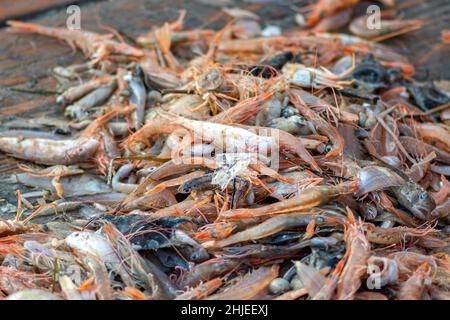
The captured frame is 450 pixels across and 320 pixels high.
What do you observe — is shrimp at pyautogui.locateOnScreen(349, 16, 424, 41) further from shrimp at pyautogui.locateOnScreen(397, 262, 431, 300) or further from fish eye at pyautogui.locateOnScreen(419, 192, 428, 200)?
shrimp at pyautogui.locateOnScreen(397, 262, 431, 300)

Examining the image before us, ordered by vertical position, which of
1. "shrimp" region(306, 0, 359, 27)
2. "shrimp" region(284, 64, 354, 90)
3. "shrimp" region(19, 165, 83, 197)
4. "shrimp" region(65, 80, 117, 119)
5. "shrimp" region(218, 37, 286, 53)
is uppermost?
"shrimp" region(306, 0, 359, 27)

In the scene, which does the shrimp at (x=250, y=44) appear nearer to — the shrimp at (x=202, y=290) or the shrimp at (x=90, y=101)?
the shrimp at (x=90, y=101)

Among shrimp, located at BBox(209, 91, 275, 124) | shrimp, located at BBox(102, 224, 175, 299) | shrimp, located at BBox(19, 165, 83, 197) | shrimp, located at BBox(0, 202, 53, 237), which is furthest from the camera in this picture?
shrimp, located at BBox(19, 165, 83, 197)

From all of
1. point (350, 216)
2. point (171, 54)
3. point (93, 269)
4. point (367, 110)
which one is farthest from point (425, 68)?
point (93, 269)

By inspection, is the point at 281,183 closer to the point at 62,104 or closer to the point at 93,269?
the point at 93,269

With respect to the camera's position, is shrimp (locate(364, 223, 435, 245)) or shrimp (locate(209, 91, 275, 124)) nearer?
shrimp (locate(364, 223, 435, 245))

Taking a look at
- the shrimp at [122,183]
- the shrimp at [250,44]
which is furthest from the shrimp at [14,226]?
the shrimp at [250,44]

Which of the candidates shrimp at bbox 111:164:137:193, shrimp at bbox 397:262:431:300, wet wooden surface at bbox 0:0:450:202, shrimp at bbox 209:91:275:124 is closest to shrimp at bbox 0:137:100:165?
shrimp at bbox 111:164:137:193
